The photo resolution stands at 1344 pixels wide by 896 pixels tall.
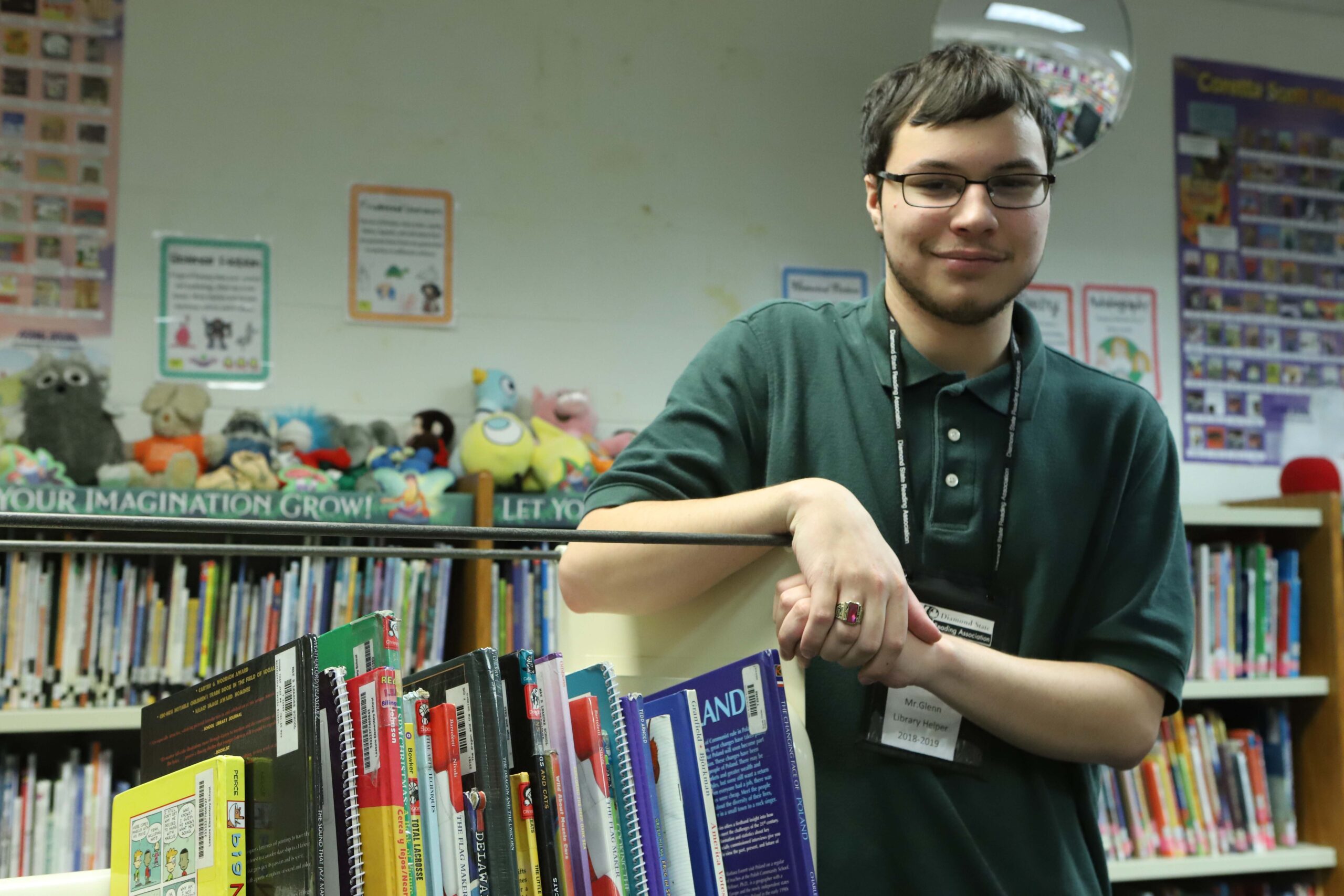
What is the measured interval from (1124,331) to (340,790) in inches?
114

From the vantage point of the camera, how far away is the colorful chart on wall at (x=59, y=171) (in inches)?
95.2

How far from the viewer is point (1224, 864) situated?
263 cm

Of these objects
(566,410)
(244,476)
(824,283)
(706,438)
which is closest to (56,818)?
(244,476)

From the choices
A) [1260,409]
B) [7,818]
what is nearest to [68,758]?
[7,818]

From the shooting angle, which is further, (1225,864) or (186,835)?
(1225,864)

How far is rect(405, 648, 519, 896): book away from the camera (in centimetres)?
68

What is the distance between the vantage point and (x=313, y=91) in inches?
103

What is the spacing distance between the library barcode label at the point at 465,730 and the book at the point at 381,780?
0.05 m

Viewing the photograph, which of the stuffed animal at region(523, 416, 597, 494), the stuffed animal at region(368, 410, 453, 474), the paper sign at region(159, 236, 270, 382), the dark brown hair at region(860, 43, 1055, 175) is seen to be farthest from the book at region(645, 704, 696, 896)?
the paper sign at region(159, 236, 270, 382)

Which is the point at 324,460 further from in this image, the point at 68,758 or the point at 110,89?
the point at 110,89

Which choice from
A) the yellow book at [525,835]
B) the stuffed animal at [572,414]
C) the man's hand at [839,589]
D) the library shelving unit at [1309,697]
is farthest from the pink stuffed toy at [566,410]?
the yellow book at [525,835]

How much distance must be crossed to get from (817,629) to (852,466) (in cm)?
35

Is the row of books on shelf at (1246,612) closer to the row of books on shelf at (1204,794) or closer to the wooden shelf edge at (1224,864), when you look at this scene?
the row of books on shelf at (1204,794)

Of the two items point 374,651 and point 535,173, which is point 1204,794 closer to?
point 535,173
